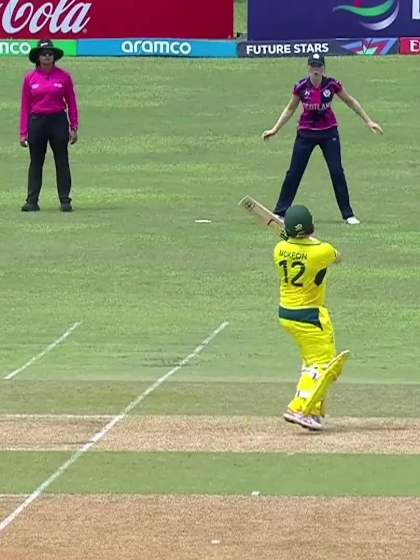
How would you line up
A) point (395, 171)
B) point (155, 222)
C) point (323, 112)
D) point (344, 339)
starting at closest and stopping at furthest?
point (344, 339)
point (323, 112)
point (155, 222)
point (395, 171)

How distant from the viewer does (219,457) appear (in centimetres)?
1293

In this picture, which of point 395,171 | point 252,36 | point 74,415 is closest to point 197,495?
point 74,415

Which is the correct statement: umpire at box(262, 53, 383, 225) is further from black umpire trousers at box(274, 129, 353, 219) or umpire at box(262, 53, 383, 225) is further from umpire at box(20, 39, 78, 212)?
umpire at box(20, 39, 78, 212)

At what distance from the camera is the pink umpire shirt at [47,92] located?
2339 cm

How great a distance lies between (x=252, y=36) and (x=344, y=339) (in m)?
18.5

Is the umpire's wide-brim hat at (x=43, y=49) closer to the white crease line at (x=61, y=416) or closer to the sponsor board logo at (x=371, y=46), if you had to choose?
the white crease line at (x=61, y=416)

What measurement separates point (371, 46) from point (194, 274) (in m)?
15.8

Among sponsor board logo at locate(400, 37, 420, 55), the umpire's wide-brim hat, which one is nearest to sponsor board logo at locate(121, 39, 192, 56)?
sponsor board logo at locate(400, 37, 420, 55)

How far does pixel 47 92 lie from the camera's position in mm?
23422

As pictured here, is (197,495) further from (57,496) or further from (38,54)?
(38,54)

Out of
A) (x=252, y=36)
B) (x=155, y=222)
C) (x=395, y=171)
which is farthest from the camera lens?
(x=252, y=36)

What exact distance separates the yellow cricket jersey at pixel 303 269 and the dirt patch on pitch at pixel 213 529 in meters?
2.10

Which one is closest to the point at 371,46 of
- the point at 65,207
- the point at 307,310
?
the point at 65,207

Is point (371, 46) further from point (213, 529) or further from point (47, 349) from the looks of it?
point (213, 529)
